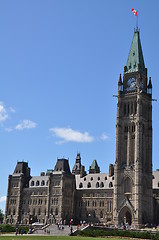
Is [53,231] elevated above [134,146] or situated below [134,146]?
below

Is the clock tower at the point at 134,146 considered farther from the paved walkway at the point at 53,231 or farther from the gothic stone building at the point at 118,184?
the paved walkway at the point at 53,231

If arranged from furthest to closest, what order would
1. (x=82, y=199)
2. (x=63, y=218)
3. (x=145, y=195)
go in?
(x=82, y=199) → (x=63, y=218) → (x=145, y=195)

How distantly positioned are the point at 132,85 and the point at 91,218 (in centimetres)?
4281

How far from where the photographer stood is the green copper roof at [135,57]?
12762 cm

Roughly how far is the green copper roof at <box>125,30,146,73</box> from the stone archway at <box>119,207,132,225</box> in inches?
1650

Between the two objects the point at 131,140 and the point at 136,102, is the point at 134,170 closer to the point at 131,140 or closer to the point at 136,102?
the point at 131,140

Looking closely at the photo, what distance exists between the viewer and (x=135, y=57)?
5079 inches

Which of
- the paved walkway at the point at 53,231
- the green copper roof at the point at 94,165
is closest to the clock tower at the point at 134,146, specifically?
the paved walkway at the point at 53,231

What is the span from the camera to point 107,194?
128m

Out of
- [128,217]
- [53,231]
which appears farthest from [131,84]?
[53,231]

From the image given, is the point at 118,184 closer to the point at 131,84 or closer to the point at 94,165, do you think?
the point at 131,84

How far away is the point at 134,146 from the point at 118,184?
11699 mm

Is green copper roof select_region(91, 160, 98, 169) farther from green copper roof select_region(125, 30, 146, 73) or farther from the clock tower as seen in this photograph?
green copper roof select_region(125, 30, 146, 73)

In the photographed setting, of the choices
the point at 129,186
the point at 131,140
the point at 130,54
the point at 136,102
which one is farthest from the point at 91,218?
the point at 130,54
